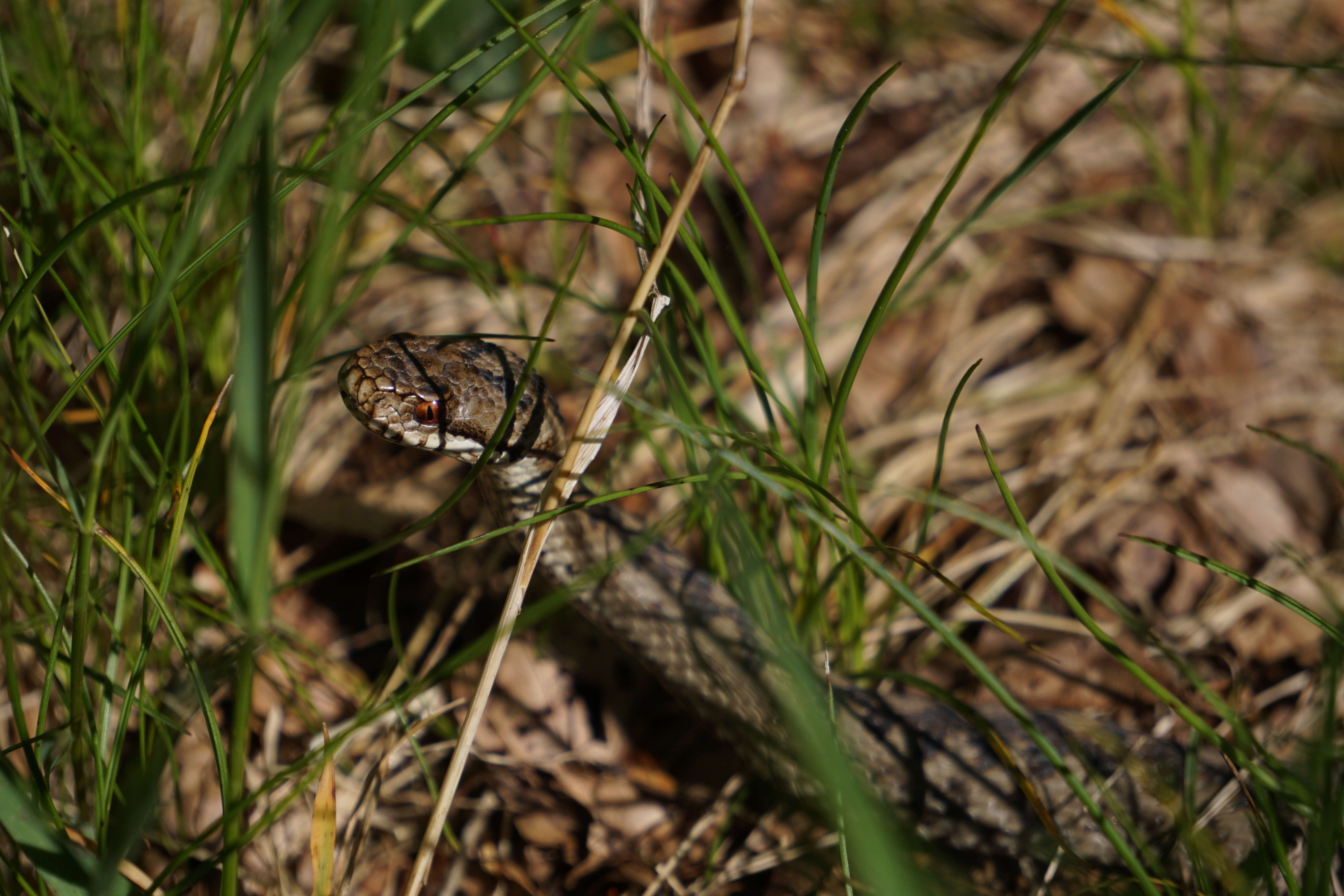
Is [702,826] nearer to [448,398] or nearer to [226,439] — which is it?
[448,398]

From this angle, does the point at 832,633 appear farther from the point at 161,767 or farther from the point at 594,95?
the point at 594,95

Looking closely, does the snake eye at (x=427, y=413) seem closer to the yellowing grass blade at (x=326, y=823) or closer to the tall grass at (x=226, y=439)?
the tall grass at (x=226, y=439)

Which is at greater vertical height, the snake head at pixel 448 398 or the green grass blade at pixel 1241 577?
the snake head at pixel 448 398

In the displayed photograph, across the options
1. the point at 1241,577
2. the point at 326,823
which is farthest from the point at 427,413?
the point at 1241,577

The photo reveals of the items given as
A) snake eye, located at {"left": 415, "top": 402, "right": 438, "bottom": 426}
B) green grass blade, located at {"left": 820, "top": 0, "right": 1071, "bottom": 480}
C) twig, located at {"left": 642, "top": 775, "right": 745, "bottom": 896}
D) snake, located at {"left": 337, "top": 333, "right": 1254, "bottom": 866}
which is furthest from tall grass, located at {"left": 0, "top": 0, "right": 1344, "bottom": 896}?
twig, located at {"left": 642, "top": 775, "right": 745, "bottom": 896}

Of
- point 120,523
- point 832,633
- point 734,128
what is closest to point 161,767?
point 120,523

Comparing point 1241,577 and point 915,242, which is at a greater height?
point 915,242

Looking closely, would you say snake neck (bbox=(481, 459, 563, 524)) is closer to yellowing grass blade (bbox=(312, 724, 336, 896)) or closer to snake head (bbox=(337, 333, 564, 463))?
snake head (bbox=(337, 333, 564, 463))

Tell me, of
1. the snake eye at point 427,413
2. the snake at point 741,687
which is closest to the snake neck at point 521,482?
the snake at point 741,687
